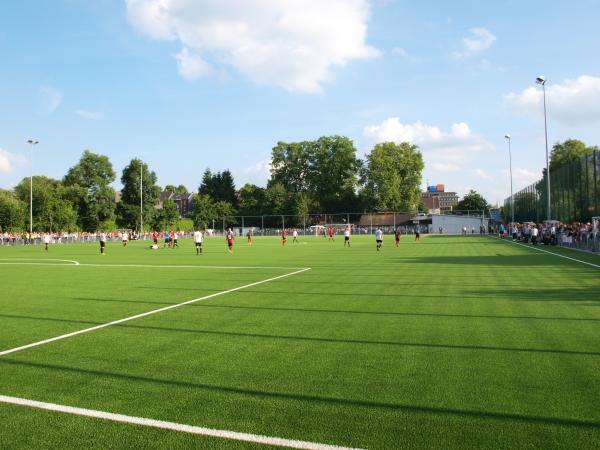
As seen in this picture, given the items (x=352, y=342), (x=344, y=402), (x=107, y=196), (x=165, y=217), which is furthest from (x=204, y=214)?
(x=344, y=402)

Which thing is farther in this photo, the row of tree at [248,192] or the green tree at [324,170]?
the green tree at [324,170]

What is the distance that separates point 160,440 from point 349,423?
158 cm

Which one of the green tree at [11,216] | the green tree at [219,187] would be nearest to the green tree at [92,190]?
the green tree at [11,216]

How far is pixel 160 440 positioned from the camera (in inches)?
151

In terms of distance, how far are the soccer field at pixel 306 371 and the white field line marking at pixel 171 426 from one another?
0.06 ft

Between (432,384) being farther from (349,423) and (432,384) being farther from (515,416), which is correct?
(349,423)

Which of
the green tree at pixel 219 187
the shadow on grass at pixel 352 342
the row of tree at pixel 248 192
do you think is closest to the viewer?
the shadow on grass at pixel 352 342

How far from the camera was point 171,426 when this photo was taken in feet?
13.4

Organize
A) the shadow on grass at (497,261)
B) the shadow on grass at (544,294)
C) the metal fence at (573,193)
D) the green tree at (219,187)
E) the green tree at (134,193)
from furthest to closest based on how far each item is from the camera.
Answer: the green tree at (219,187), the green tree at (134,193), the metal fence at (573,193), the shadow on grass at (497,261), the shadow on grass at (544,294)

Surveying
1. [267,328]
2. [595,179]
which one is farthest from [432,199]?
[267,328]

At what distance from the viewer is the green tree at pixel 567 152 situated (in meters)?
87.9

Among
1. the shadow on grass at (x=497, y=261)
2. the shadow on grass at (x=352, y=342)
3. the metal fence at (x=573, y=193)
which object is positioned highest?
the metal fence at (x=573, y=193)

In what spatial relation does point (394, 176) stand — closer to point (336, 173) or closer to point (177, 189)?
point (336, 173)

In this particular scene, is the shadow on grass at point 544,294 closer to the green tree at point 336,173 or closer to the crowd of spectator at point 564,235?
the crowd of spectator at point 564,235
